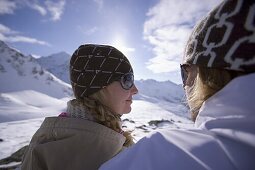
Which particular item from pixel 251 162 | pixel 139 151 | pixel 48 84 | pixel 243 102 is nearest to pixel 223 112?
pixel 243 102

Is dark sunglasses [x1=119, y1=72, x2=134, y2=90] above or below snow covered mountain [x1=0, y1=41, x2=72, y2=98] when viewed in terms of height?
below

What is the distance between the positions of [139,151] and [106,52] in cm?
163

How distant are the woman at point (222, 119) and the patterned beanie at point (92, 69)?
4.74 ft

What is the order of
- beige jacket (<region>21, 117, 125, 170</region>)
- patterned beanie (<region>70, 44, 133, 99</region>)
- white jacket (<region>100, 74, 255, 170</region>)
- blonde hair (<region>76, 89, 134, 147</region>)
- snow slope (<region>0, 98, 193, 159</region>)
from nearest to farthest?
white jacket (<region>100, 74, 255, 170</region>)
beige jacket (<region>21, 117, 125, 170</region>)
blonde hair (<region>76, 89, 134, 147</region>)
patterned beanie (<region>70, 44, 133, 99</region>)
snow slope (<region>0, 98, 193, 159</region>)

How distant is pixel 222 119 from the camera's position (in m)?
0.90

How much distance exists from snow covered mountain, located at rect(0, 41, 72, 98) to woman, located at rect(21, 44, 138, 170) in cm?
5019

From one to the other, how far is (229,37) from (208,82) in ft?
0.80

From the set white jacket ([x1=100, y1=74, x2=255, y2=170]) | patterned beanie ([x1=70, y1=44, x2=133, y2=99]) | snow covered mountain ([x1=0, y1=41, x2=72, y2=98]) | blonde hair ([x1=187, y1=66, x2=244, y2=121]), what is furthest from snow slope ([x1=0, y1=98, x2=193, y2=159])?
snow covered mountain ([x1=0, y1=41, x2=72, y2=98])

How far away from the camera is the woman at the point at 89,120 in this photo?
1.87m

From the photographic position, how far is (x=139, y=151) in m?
0.93

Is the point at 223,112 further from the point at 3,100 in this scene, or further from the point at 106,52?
the point at 3,100

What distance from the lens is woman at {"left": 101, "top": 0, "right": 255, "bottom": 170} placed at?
826mm

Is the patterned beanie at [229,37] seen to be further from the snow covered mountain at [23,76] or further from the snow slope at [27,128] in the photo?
the snow covered mountain at [23,76]

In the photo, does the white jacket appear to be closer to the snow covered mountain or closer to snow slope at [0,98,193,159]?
snow slope at [0,98,193,159]
